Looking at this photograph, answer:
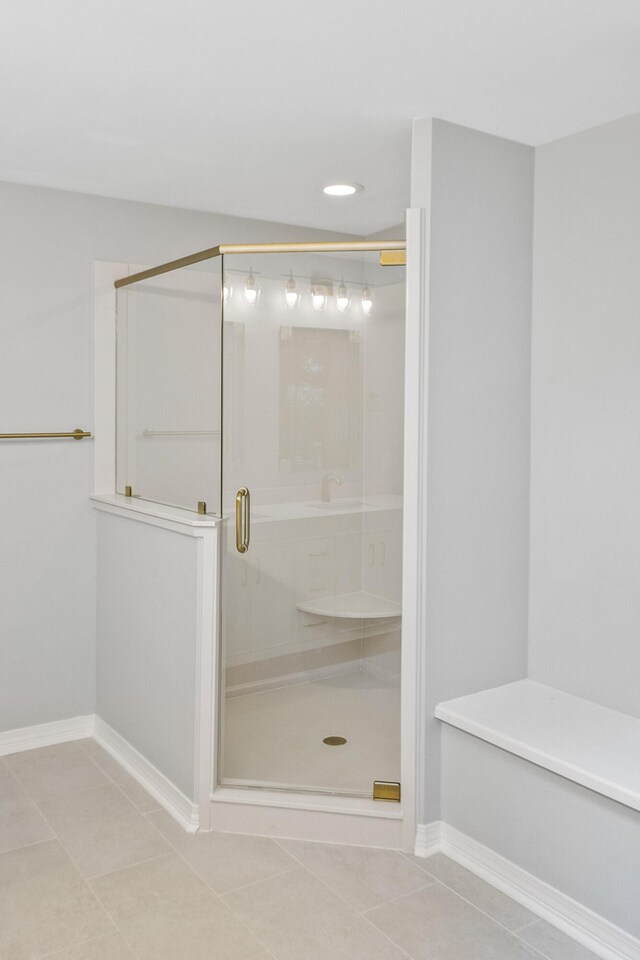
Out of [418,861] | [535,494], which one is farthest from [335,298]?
[418,861]

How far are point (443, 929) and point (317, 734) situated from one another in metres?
0.71

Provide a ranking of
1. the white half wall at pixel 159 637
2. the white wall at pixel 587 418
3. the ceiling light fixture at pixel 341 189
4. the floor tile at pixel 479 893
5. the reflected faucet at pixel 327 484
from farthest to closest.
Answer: the ceiling light fixture at pixel 341 189, the white half wall at pixel 159 637, the reflected faucet at pixel 327 484, the white wall at pixel 587 418, the floor tile at pixel 479 893

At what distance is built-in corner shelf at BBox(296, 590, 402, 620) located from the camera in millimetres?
2561

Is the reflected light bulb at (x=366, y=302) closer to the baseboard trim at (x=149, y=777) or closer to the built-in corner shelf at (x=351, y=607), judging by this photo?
the built-in corner shelf at (x=351, y=607)

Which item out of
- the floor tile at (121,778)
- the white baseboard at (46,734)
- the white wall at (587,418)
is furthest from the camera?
the white baseboard at (46,734)

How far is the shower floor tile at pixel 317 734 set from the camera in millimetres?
2613

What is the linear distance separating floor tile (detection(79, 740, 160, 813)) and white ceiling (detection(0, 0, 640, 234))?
2.22m

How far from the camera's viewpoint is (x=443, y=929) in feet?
7.02

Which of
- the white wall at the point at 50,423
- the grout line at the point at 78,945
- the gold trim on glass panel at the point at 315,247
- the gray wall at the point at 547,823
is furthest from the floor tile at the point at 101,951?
the gold trim on glass panel at the point at 315,247

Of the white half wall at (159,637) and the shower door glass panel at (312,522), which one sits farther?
the white half wall at (159,637)

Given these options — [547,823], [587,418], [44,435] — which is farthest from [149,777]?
[587,418]

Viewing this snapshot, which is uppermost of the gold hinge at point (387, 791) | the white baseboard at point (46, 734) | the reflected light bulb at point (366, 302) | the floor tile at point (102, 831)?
the reflected light bulb at point (366, 302)

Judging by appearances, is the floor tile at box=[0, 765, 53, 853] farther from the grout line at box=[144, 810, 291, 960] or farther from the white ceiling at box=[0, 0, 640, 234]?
the white ceiling at box=[0, 0, 640, 234]

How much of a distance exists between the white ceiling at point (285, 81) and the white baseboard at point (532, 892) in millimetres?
2151
